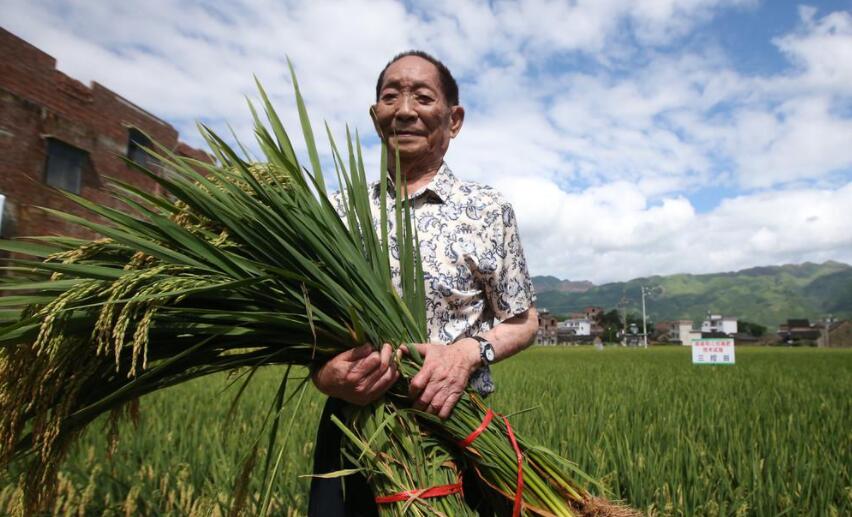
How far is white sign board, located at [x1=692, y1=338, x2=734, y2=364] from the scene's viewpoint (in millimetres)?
11492

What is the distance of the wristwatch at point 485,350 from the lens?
1.21 metres

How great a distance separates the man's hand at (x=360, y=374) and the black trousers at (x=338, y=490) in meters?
0.15

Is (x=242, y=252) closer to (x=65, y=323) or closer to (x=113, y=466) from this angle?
(x=65, y=323)

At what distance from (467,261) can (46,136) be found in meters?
13.0

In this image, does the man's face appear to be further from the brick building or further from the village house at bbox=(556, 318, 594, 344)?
the village house at bbox=(556, 318, 594, 344)

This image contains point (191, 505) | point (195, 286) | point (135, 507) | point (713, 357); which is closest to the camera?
point (195, 286)

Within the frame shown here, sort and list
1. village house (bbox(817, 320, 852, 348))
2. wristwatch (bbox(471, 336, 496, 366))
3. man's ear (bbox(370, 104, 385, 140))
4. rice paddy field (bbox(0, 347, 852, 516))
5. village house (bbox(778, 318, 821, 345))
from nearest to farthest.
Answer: wristwatch (bbox(471, 336, 496, 366))
man's ear (bbox(370, 104, 385, 140))
rice paddy field (bbox(0, 347, 852, 516))
village house (bbox(817, 320, 852, 348))
village house (bbox(778, 318, 821, 345))

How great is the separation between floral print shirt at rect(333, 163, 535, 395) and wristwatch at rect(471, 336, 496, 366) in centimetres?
7

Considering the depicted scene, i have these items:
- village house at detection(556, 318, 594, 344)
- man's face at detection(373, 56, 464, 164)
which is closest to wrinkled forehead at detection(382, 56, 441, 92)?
man's face at detection(373, 56, 464, 164)

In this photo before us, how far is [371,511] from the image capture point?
1.25 metres

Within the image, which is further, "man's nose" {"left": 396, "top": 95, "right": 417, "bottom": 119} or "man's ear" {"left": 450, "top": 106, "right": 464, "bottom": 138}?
"man's ear" {"left": 450, "top": 106, "right": 464, "bottom": 138}

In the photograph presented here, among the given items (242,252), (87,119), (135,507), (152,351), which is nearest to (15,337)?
(152,351)

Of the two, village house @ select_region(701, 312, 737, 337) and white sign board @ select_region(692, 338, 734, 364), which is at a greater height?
white sign board @ select_region(692, 338, 734, 364)

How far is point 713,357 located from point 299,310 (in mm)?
12425
